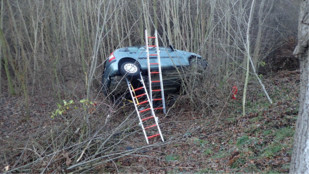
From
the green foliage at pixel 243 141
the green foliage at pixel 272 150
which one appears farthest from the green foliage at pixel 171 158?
the green foliage at pixel 272 150

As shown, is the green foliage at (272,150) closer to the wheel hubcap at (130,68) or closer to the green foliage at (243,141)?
the green foliage at (243,141)

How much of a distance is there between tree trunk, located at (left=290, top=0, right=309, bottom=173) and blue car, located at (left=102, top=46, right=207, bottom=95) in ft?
14.5

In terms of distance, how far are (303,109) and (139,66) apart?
16.8 feet

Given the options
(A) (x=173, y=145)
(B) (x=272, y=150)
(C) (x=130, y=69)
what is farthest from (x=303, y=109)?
(C) (x=130, y=69)

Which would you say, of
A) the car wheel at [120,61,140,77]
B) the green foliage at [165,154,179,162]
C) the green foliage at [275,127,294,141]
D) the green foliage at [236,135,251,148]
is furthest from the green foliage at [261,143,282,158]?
the car wheel at [120,61,140,77]

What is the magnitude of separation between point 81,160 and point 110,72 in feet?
10.5

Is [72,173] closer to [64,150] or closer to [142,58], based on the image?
[64,150]

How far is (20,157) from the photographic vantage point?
456 centimetres

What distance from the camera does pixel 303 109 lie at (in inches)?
105

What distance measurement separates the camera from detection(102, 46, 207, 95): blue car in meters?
7.35

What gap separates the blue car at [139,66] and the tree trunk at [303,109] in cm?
442

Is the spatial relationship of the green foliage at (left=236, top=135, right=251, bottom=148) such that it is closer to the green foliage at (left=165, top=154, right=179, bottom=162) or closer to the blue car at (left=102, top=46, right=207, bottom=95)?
the green foliage at (left=165, top=154, right=179, bottom=162)

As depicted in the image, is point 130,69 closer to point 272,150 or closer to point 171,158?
point 171,158

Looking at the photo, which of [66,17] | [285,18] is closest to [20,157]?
[66,17]
